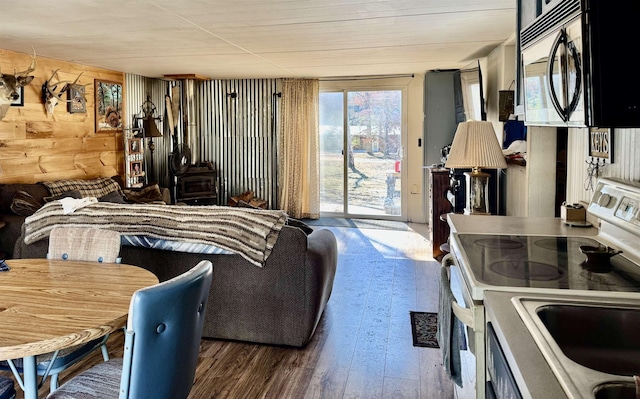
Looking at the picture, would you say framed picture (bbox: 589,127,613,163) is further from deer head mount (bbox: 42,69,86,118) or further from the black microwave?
deer head mount (bbox: 42,69,86,118)

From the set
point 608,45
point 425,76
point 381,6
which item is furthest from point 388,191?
point 608,45

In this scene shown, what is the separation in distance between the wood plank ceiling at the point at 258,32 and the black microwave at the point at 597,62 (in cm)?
196

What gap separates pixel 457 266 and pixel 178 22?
2.93 meters

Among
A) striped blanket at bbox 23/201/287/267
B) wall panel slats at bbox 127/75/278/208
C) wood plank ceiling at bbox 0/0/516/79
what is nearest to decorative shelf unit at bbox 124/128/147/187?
wall panel slats at bbox 127/75/278/208

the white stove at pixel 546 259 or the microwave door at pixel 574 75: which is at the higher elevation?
the microwave door at pixel 574 75

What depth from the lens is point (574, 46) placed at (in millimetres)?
1392

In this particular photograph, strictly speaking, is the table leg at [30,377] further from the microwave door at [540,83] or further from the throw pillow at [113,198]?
the throw pillow at [113,198]

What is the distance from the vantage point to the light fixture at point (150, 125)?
6941 mm

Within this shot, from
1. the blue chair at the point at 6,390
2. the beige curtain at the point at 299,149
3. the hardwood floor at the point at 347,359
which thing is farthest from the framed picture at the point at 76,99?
the blue chair at the point at 6,390

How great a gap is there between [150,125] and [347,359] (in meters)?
5.18

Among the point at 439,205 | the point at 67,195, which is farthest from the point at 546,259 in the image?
the point at 67,195

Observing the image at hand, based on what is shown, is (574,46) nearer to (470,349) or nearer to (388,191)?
(470,349)

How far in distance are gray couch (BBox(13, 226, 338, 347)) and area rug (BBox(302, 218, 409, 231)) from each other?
13.2ft

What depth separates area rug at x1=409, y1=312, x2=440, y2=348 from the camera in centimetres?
317
